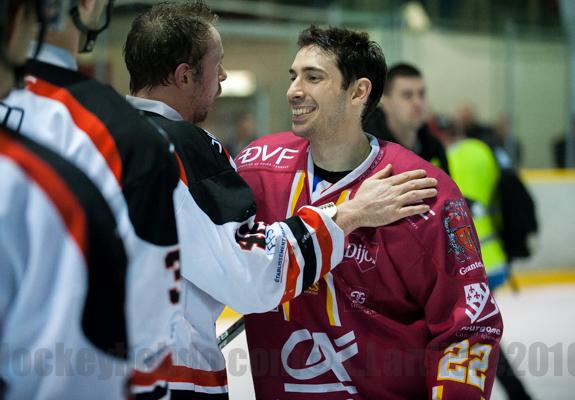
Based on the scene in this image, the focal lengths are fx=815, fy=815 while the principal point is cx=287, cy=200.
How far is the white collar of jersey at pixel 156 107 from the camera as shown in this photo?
5.62 feet

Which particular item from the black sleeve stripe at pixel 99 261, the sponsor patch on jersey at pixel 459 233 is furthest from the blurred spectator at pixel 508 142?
Answer: the black sleeve stripe at pixel 99 261

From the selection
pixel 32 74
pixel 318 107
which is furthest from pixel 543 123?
pixel 32 74

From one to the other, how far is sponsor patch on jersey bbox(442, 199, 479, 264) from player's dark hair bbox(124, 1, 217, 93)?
689 millimetres

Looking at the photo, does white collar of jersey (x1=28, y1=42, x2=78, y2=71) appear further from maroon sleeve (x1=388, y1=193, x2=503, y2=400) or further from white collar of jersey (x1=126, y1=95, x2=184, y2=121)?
maroon sleeve (x1=388, y1=193, x2=503, y2=400)

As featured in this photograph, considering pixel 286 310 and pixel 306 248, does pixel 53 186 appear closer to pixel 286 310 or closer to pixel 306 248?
pixel 306 248

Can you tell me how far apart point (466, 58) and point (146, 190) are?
834cm

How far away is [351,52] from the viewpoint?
225 centimetres

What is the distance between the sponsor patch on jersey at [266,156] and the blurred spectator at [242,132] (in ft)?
13.8

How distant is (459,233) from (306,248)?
47 cm

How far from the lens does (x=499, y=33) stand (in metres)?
8.98

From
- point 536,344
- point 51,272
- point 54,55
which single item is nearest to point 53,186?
point 51,272

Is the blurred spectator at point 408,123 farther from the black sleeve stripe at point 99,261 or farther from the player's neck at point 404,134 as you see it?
the black sleeve stripe at point 99,261

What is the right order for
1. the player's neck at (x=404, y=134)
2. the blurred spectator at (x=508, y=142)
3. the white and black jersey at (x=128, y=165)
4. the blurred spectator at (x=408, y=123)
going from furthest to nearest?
the blurred spectator at (x=508, y=142) < the player's neck at (x=404, y=134) < the blurred spectator at (x=408, y=123) < the white and black jersey at (x=128, y=165)

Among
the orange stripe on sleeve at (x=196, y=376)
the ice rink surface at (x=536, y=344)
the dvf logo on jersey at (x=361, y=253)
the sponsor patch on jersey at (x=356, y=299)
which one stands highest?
the dvf logo on jersey at (x=361, y=253)
